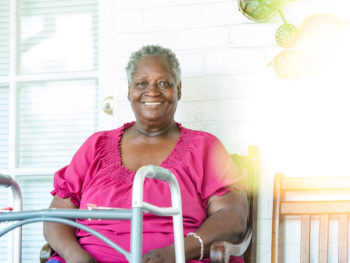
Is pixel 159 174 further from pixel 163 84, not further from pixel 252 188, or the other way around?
pixel 252 188

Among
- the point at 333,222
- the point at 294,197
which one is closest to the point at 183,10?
the point at 294,197

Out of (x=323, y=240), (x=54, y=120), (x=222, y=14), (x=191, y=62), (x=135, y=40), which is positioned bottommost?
(x=323, y=240)

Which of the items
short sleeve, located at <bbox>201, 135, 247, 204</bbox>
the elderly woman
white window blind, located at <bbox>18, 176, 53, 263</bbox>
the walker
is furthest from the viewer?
white window blind, located at <bbox>18, 176, 53, 263</bbox>

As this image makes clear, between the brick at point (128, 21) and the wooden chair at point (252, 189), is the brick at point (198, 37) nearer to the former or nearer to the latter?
the brick at point (128, 21)

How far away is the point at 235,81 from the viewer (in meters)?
2.35

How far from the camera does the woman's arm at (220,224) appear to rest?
5.65ft

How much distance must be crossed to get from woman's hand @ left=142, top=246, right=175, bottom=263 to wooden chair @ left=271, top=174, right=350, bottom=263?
0.68 m

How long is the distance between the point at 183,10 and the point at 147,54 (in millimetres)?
404

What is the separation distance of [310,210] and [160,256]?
2.70 feet

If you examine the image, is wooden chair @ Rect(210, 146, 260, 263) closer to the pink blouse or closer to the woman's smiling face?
the pink blouse

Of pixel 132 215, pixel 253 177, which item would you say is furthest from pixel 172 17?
pixel 132 215

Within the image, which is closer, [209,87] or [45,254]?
[45,254]

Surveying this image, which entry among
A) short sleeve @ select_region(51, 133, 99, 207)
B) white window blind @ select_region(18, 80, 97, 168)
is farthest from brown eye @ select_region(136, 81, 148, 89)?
white window blind @ select_region(18, 80, 97, 168)

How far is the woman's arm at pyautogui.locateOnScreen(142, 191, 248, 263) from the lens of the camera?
1721 millimetres
